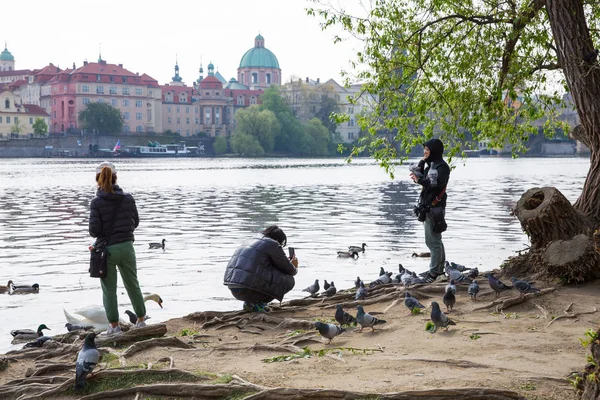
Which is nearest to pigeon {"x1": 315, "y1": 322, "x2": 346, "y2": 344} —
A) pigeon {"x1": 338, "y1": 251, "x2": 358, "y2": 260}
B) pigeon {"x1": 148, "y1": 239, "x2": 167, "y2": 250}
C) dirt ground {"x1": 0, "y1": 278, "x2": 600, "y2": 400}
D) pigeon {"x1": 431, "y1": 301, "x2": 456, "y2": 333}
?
dirt ground {"x1": 0, "y1": 278, "x2": 600, "y2": 400}

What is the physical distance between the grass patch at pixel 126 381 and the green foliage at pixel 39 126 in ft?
423

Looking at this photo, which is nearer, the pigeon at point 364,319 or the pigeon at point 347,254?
the pigeon at point 364,319

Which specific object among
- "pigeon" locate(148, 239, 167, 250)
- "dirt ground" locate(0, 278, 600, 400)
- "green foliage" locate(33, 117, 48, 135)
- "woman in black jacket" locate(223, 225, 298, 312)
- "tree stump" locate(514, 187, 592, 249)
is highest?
"green foliage" locate(33, 117, 48, 135)

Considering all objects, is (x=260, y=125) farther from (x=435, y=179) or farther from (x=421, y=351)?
(x=421, y=351)

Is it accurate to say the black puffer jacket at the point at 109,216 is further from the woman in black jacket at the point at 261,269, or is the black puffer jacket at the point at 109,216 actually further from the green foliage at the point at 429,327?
the green foliage at the point at 429,327

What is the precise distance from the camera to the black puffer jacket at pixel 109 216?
834 cm

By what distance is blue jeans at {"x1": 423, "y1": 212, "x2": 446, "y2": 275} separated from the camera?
1034 centimetres

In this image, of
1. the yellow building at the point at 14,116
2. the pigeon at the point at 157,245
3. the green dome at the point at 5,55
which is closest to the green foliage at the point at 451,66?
the pigeon at the point at 157,245

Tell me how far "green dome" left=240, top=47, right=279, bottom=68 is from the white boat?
52001 mm

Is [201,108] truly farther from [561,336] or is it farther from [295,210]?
[561,336]

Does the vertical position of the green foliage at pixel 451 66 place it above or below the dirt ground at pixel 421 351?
above

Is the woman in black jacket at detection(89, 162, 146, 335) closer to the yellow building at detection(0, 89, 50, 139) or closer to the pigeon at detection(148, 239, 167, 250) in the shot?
the pigeon at detection(148, 239, 167, 250)

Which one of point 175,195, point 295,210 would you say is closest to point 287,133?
point 175,195

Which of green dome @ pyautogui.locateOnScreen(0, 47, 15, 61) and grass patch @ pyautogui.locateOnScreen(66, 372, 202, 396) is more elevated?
green dome @ pyautogui.locateOnScreen(0, 47, 15, 61)
